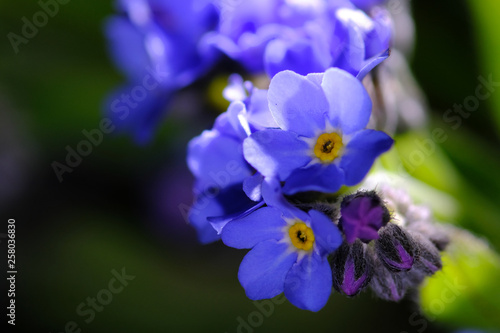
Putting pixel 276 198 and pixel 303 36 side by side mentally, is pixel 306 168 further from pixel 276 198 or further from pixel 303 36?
pixel 303 36

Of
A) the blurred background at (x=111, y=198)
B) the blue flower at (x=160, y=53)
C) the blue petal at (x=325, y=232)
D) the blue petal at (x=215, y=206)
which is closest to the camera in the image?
the blue petal at (x=325, y=232)

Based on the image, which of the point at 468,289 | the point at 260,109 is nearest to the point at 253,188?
the point at 260,109

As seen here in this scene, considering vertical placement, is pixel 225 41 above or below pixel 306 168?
above

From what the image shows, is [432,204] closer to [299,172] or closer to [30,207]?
[299,172]

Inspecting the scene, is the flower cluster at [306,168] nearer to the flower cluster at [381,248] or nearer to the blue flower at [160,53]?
the flower cluster at [381,248]

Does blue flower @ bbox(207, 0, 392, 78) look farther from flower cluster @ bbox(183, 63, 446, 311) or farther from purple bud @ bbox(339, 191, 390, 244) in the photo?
purple bud @ bbox(339, 191, 390, 244)

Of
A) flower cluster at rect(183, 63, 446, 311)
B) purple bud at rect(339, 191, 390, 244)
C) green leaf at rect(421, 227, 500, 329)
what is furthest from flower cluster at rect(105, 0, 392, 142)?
green leaf at rect(421, 227, 500, 329)

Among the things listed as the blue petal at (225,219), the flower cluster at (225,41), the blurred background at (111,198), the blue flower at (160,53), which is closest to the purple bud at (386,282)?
the blue petal at (225,219)
